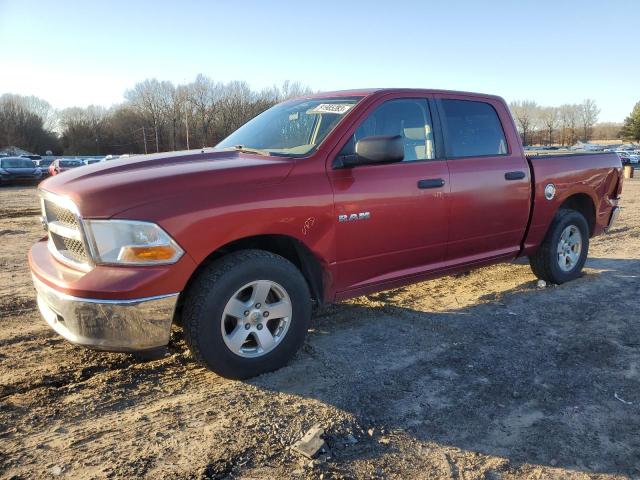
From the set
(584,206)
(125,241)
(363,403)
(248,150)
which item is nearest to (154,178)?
(125,241)

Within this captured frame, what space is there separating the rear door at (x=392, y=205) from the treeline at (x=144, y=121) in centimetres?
7546

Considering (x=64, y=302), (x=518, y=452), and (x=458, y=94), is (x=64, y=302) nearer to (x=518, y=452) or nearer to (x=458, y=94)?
(x=518, y=452)

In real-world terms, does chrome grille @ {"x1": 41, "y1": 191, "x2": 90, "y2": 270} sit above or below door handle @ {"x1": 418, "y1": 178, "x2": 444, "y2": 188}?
below

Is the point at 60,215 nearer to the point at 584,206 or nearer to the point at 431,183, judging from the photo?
the point at 431,183

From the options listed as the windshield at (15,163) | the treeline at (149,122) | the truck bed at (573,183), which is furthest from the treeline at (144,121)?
the truck bed at (573,183)

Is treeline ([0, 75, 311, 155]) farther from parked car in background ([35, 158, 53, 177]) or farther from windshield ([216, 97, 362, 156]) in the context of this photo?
windshield ([216, 97, 362, 156])

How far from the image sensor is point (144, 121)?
93062 millimetres

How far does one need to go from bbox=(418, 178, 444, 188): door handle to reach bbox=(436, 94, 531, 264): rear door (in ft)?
0.51

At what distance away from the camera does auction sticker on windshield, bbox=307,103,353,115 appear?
3928 millimetres

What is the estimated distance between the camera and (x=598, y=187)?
5.80m

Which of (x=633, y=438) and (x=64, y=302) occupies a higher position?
(x=64, y=302)

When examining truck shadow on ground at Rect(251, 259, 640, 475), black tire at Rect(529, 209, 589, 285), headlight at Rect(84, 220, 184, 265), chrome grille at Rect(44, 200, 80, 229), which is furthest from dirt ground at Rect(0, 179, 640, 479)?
chrome grille at Rect(44, 200, 80, 229)

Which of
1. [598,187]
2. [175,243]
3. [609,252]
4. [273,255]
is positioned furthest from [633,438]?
[609,252]

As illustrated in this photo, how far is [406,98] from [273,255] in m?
1.89
